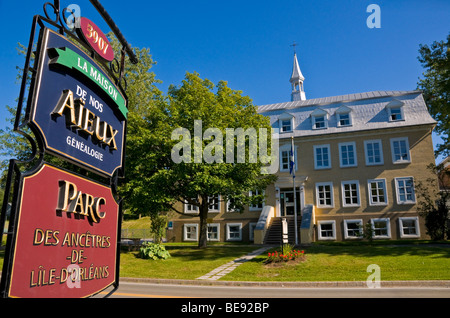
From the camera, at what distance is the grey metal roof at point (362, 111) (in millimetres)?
29625

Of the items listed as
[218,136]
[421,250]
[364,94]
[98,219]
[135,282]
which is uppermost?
[364,94]

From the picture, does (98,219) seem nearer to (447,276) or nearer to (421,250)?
(447,276)

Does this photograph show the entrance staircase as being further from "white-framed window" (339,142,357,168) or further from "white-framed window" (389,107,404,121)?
"white-framed window" (389,107,404,121)

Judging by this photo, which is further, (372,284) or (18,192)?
(372,284)

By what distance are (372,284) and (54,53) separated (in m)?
13.0

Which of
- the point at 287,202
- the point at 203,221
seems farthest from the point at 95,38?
the point at 287,202

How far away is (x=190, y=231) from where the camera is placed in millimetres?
32500

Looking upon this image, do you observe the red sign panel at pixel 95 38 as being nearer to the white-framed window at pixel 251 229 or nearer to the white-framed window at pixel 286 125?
the white-framed window at pixel 251 229

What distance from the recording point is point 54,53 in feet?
13.4

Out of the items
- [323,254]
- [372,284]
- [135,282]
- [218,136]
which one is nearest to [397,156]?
[323,254]

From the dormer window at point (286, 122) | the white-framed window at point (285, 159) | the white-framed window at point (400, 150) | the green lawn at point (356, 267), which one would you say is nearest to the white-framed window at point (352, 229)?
the white-framed window at point (400, 150)

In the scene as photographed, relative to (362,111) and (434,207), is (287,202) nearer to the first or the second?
(362,111)

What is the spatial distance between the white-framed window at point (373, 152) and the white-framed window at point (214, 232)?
15.0m

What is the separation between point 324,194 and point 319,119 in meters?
7.46
